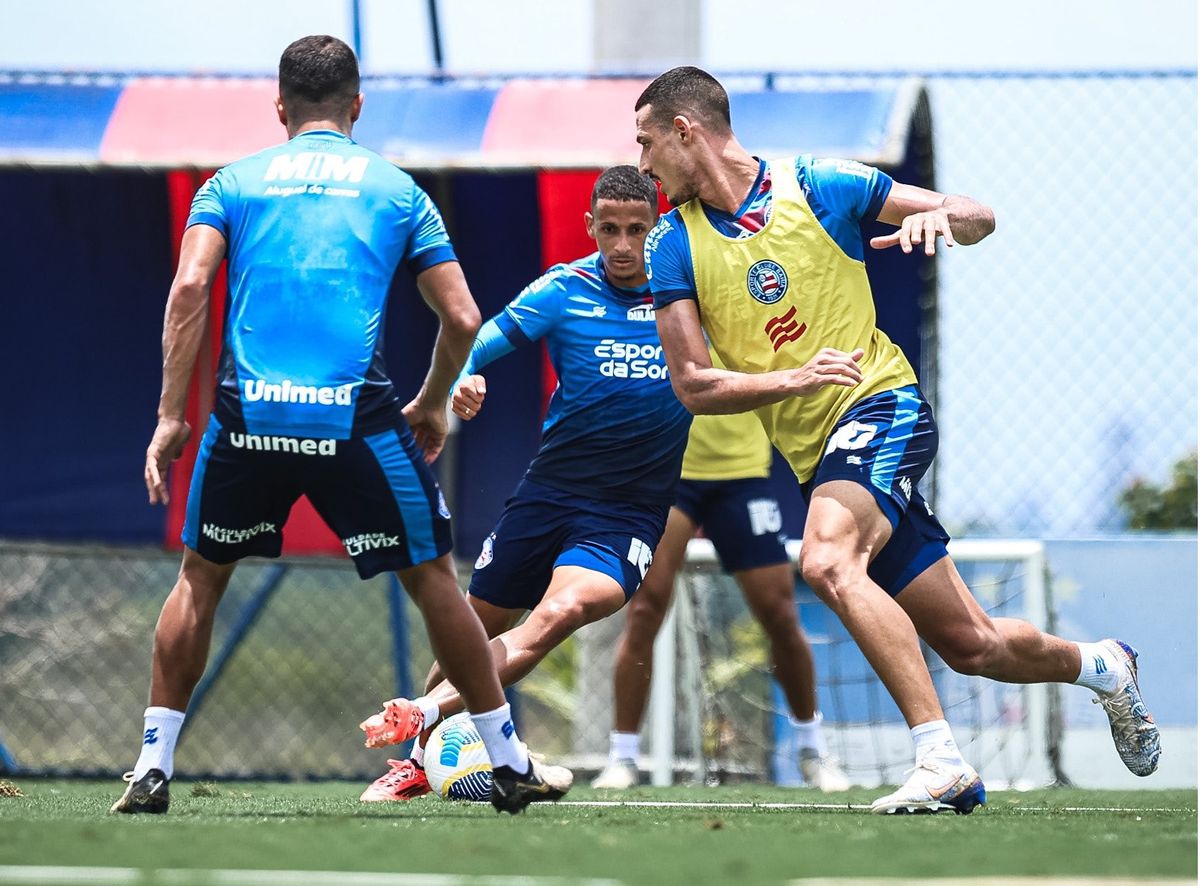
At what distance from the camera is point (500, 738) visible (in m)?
4.01

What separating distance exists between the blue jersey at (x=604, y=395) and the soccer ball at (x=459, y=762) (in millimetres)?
877

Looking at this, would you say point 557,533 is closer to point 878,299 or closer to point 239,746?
point 878,299

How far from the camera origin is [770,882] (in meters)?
2.50

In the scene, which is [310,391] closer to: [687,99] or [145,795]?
[145,795]

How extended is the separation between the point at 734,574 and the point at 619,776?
0.98m

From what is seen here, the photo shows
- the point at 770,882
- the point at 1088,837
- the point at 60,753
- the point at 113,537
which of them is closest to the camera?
the point at 770,882

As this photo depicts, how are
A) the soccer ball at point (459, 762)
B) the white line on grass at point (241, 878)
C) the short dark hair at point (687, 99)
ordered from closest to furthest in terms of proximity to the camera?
the white line on grass at point (241, 878) → the short dark hair at point (687, 99) → the soccer ball at point (459, 762)

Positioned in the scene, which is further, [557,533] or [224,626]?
[224,626]

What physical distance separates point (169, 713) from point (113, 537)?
418 centimetres

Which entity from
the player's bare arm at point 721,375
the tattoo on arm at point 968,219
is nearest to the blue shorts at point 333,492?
the player's bare arm at point 721,375

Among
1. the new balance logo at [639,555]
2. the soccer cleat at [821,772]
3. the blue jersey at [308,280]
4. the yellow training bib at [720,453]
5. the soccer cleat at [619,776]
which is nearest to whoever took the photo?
the blue jersey at [308,280]

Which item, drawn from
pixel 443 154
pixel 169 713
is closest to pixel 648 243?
pixel 169 713

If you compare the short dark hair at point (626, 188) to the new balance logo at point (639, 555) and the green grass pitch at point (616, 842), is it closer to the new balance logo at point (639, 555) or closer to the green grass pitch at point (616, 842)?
the new balance logo at point (639, 555)

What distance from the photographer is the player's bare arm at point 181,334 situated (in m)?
3.84
